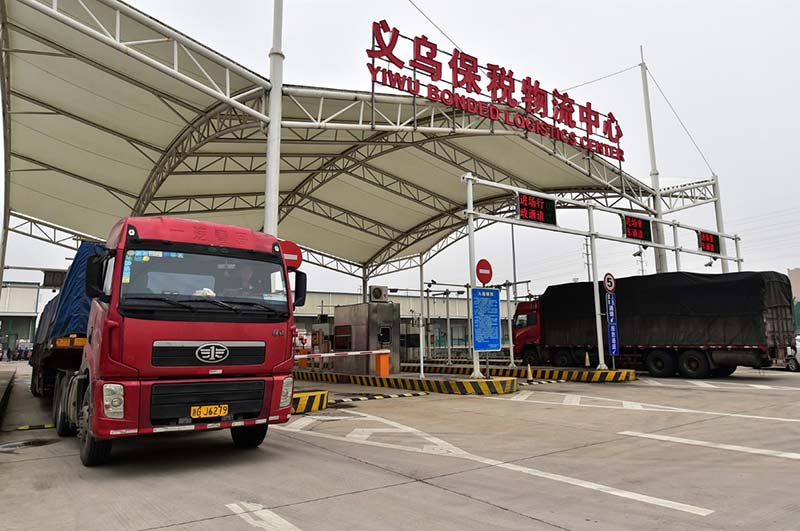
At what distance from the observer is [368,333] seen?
17.4 metres

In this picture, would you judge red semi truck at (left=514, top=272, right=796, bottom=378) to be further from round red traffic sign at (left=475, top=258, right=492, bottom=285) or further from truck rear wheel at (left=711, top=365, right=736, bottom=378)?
round red traffic sign at (left=475, top=258, right=492, bottom=285)

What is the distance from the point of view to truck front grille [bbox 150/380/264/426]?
16.2 feet

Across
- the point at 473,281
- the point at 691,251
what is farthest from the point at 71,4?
the point at 691,251

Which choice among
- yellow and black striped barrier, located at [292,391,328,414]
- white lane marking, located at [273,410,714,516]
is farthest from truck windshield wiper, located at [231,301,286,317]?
yellow and black striped barrier, located at [292,391,328,414]

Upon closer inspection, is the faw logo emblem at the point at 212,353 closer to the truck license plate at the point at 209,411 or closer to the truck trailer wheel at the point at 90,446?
the truck license plate at the point at 209,411

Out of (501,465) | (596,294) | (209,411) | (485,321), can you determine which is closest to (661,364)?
(596,294)

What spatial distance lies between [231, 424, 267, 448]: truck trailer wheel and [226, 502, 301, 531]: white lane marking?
7.06ft

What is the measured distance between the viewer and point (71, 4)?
10.2 metres

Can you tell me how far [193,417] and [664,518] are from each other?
4332 mm

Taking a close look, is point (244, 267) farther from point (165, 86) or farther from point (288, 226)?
point (288, 226)

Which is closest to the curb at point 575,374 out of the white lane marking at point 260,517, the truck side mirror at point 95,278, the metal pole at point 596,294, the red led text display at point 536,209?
the metal pole at point 596,294

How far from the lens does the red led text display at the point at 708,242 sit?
773 inches

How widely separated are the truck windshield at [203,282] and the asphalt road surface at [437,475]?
1.78 meters

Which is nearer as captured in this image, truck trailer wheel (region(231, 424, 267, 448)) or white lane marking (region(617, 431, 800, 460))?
white lane marking (region(617, 431, 800, 460))
